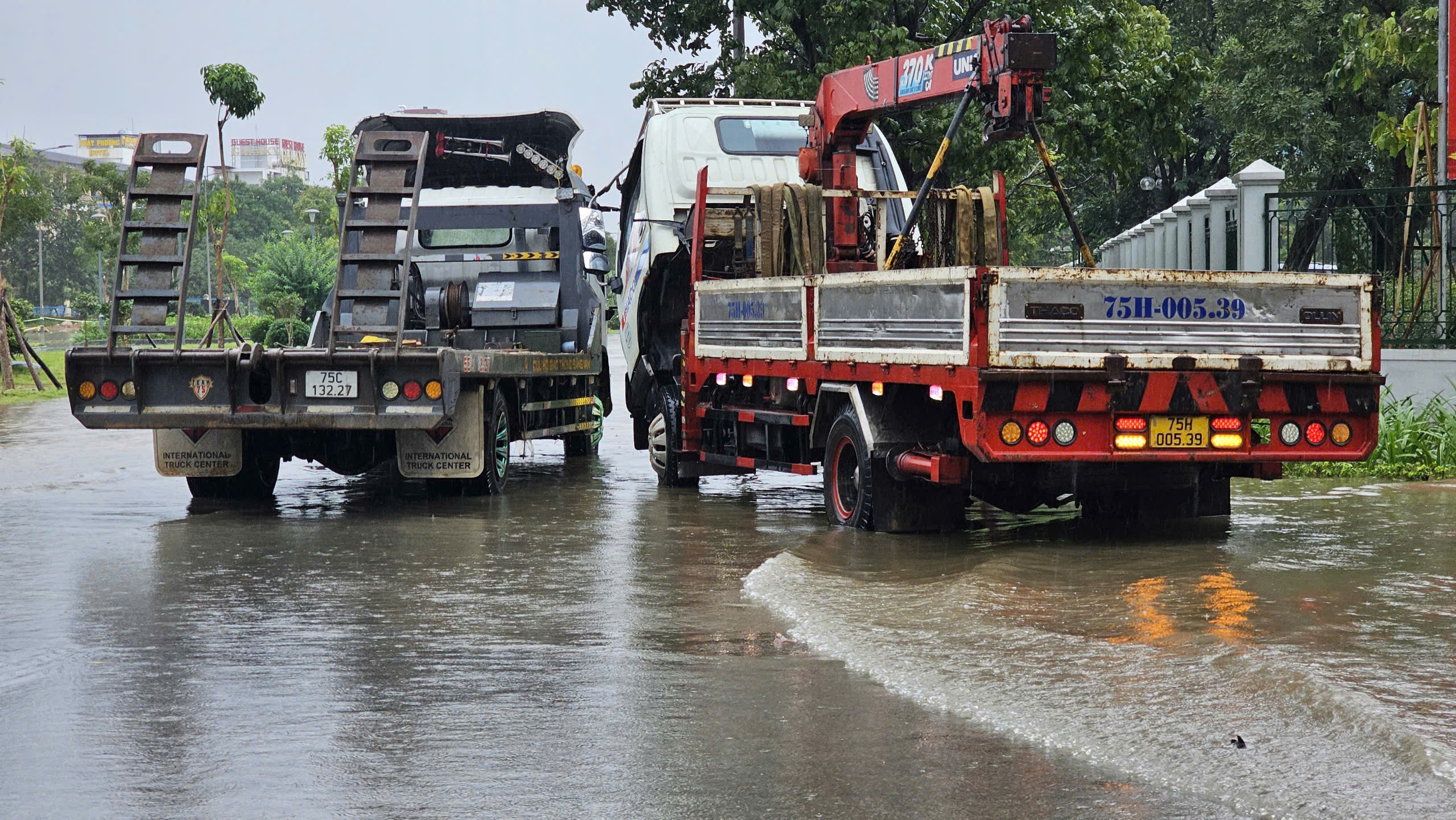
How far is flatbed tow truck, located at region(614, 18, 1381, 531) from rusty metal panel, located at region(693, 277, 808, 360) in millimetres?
21

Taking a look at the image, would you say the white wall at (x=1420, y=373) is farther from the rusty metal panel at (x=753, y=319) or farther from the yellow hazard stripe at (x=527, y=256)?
the yellow hazard stripe at (x=527, y=256)

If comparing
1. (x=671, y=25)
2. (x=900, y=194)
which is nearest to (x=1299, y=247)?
(x=900, y=194)

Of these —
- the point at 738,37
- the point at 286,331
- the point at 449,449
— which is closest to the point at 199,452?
the point at 449,449

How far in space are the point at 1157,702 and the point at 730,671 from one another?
5.24 ft

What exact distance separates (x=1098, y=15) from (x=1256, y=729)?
23.3m

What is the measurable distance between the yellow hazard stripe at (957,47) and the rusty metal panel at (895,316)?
195 cm

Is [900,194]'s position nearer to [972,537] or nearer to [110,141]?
[972,537]

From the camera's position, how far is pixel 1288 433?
983 centimetres

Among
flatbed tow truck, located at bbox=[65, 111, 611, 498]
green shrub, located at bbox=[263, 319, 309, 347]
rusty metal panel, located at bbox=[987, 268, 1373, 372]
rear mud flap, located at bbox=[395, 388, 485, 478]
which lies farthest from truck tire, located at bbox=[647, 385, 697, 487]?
green shrub, located at bbox=[263, 319, 309, 347]

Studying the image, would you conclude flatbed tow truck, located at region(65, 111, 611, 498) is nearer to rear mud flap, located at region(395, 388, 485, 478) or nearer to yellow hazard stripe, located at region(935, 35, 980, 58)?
rear mud flap, located at region(395, 388, 485, 478)

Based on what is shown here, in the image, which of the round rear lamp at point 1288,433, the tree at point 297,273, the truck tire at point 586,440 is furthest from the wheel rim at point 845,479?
the tree at point 297,273

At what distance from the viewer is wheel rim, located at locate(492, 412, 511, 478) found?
13.3m

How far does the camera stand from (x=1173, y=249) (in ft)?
79.7

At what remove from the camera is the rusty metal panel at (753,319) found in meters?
11.7
